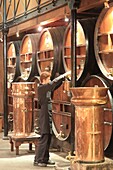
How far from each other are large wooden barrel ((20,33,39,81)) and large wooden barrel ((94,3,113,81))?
9.88 ft

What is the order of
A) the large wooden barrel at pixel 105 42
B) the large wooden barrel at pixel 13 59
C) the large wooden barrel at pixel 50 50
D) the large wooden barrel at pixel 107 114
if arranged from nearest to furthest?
the large wooden barrel at pixel 107 114 → the large wooden barrel at pixel 105 42 → the large wooden barrel at pixel 50 50 → the large wooden barrel at pixel 13 59

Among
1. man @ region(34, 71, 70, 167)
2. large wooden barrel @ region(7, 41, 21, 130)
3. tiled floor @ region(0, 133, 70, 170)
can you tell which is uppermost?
large wooden barrel @ region(7, 41, 21, 130)

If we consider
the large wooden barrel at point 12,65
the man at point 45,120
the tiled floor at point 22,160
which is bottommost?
the tiled floor at point 22,160

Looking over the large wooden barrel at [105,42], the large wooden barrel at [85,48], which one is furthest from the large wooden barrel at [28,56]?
the large wooden barrel at [105,42]

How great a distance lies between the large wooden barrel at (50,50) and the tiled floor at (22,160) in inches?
64.0

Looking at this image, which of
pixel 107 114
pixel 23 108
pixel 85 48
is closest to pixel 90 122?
pixel 107 114

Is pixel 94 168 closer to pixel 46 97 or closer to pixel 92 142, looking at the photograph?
pixel 92 142

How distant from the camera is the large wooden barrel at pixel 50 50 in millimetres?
8383

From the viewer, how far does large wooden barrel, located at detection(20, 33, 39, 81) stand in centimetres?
965

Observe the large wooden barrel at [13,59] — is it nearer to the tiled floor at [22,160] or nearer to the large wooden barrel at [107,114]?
the tiled floor at [22,160]

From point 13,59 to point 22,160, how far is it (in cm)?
462

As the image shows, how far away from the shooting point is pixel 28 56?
1048 cm

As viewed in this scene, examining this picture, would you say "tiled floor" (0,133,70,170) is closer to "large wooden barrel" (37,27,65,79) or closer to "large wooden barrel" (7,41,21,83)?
"large wooden barrel" (37,27,65,79)

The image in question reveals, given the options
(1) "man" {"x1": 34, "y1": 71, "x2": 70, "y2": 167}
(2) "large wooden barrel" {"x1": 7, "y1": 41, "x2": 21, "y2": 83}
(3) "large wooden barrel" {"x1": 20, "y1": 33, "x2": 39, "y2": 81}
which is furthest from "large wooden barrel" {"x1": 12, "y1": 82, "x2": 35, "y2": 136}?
(2) "large wooden barrel" {"x1": 7, "y1": 41, "x2": 21, "y2": 83}
